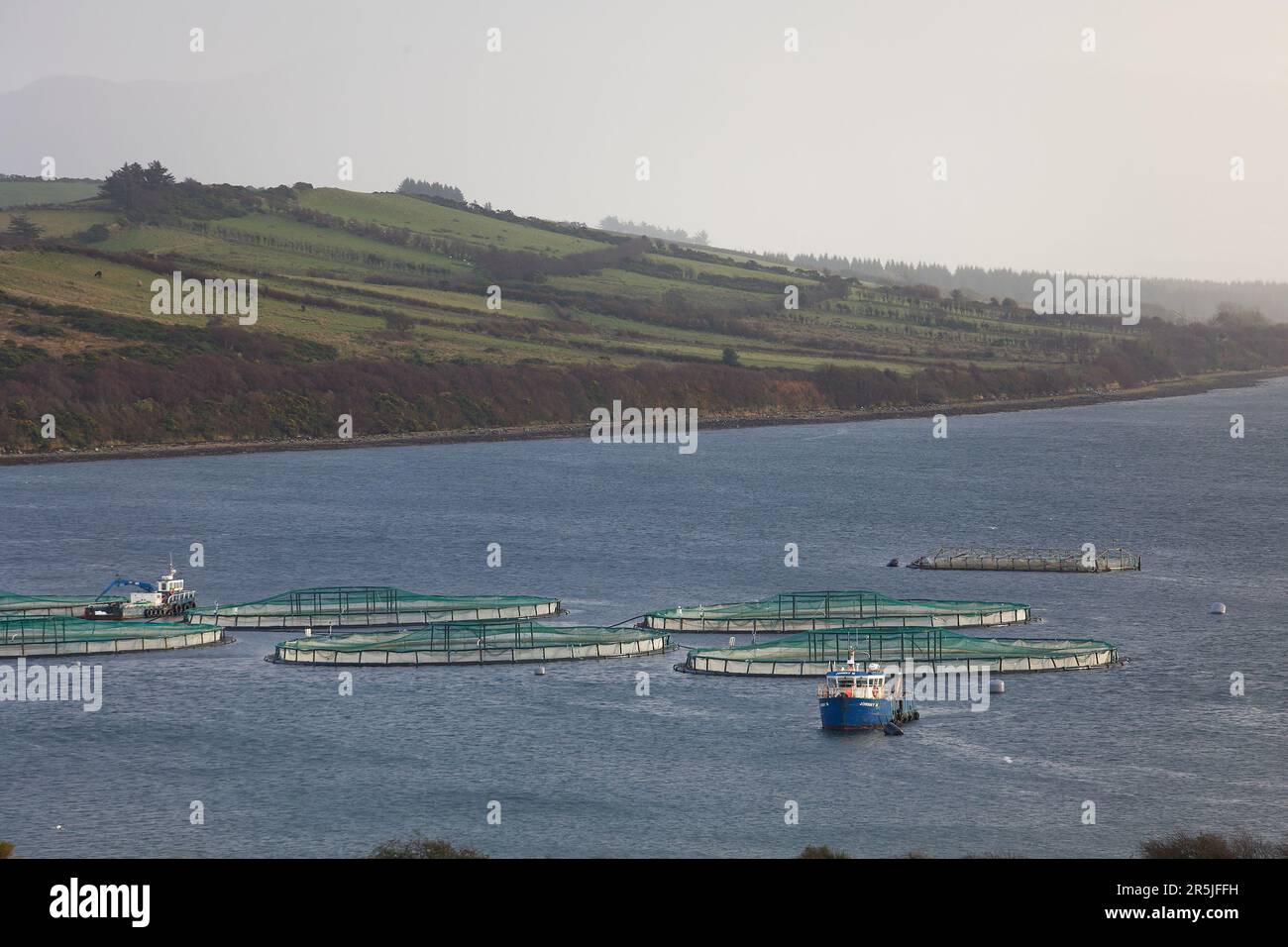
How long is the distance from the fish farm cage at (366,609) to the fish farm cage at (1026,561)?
92.3 ft

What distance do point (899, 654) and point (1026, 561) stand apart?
3557 cm

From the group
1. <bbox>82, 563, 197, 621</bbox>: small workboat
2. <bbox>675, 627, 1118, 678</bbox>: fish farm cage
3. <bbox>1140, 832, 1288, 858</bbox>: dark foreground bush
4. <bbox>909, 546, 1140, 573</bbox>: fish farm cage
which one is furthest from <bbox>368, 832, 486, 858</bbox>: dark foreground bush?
<bbox>909, 546, 1140, 573</bbox>: fish farm cage

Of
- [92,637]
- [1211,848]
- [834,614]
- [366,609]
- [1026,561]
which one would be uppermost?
[1026,561]

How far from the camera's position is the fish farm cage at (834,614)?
8044 cm

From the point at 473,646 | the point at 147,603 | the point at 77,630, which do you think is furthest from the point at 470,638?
the point at 147,603

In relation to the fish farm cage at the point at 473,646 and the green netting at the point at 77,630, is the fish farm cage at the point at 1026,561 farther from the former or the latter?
the green netting at the point at 77,630

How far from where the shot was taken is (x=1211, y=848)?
4209 centimetres

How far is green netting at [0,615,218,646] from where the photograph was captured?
76.9 m

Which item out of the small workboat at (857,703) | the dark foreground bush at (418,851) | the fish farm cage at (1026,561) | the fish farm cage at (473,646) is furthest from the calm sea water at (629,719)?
the dark foreground bush at (418,851)

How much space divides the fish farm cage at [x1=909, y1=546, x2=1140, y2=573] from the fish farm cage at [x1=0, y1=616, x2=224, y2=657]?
148 ft

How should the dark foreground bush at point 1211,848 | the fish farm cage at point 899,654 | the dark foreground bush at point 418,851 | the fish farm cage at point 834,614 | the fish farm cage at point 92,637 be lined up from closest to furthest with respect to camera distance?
the dark foreground bush at point 418,851 → the dark foreground bush at point 1211,848 → the fish farm cage at point 899,654 → the fish farm cage at point 92,637 → the fish farm cage at point 834,614

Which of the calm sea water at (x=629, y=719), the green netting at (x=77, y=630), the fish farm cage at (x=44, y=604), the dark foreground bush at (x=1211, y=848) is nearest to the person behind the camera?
the dark foreground bush at (x=1211, y=848)

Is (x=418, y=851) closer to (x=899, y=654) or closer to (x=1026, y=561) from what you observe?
(x=899, y=654)
